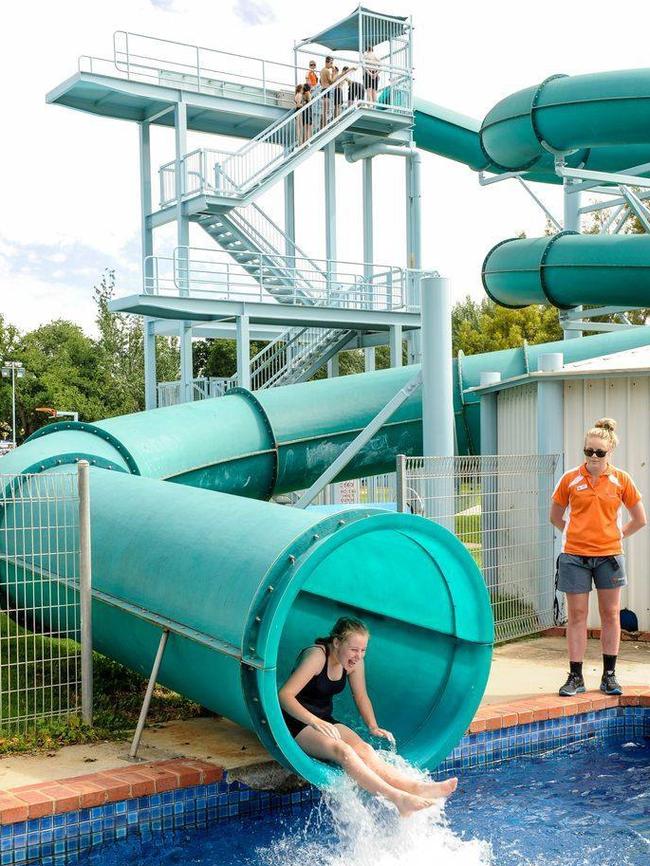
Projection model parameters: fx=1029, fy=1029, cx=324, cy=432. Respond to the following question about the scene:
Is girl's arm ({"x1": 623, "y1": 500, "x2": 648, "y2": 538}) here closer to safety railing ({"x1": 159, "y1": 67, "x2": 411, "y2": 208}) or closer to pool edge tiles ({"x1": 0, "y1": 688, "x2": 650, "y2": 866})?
pool edge tiles ({"x1": 0, "y1": 688, "x2": 650, "y2": 866})

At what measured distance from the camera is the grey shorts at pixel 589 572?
6.88 metres

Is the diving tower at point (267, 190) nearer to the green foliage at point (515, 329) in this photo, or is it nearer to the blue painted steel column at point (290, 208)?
the blue painted steel column at point (290, 208)

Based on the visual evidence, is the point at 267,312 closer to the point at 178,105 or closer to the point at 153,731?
the point at 178,105

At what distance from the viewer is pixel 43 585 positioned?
698 centimetres

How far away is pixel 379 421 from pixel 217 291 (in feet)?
32.2

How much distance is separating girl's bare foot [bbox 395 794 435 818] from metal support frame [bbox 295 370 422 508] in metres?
5.10

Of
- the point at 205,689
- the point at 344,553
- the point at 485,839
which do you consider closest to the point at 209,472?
the point at 344,553

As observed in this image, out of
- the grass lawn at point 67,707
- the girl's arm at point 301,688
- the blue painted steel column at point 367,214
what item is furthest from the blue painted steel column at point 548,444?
the blue painted steel column at point 367,214

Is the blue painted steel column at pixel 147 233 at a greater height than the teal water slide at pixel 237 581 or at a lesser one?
greater

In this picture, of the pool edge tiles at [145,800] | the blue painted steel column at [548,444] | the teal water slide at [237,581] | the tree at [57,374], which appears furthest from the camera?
the tree at [57,374]

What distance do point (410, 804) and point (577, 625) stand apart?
97.7 inches

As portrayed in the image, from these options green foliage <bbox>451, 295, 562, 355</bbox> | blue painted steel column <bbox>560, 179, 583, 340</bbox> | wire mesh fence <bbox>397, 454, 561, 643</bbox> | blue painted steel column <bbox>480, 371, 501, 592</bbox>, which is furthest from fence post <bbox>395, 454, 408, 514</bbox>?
green foliage <bbox>451, 295, 562, 355</bbox>

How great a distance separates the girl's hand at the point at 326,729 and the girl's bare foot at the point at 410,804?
0.47 metres

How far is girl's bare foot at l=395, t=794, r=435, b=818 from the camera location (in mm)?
4820
